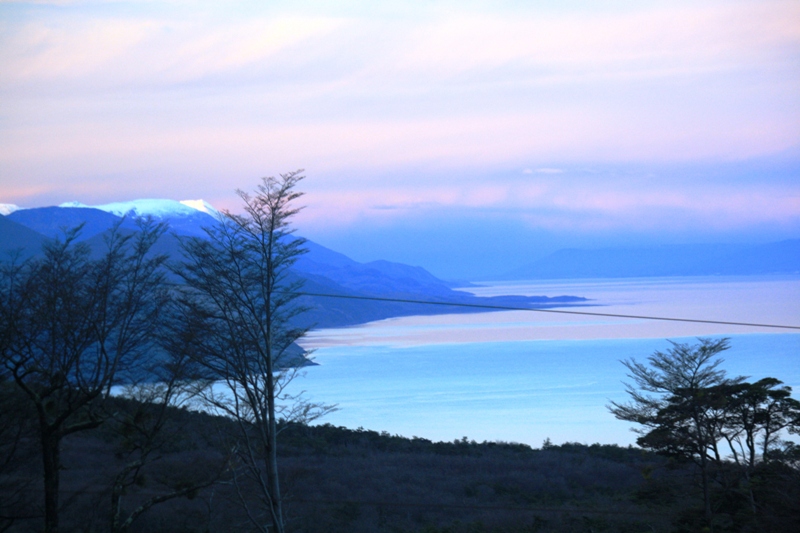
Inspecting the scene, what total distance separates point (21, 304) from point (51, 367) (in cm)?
108

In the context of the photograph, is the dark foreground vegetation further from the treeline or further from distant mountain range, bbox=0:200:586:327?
distant mountain range, bbox=0:200:586:327

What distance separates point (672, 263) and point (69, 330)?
155m

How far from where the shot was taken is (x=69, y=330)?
11156mm

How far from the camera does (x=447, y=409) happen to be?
38.7 metres

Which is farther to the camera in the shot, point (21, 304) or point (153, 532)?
point (153, 532)

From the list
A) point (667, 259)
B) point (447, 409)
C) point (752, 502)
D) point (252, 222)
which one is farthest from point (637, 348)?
point (667, 259)

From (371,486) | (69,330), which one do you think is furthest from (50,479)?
(371,486)

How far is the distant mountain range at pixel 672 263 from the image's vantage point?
95625 millimetres

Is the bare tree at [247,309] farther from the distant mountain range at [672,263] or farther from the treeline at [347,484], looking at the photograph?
the distant mountain range at [672,263]

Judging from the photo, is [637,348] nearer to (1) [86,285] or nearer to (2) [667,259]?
(1) [86,285]

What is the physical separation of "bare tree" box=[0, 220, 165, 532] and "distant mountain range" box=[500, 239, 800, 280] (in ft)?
279

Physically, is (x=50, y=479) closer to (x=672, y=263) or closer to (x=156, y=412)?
(x=156, y=412)

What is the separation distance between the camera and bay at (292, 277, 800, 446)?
108ft

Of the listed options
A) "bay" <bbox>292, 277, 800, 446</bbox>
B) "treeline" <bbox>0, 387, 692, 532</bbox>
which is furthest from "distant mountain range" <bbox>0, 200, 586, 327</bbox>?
"treeline" <bbox>0, 387, 692, 532</bbox>
